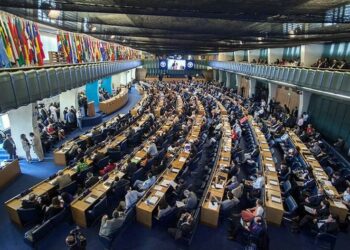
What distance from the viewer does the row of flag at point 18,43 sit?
10.8 m

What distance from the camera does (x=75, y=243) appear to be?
293 inches

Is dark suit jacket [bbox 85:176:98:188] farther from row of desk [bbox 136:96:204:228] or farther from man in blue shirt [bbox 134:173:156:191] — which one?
row of desk [bbox 136:96:204:228]

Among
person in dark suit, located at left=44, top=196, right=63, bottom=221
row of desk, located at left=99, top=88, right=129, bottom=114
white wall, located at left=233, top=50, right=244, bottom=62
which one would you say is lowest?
row of desk, located at left=99, top=88, right=129, bottom=114

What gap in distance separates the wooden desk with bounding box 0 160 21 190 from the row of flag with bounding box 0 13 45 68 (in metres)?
4.65

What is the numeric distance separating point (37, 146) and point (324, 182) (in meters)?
14.8

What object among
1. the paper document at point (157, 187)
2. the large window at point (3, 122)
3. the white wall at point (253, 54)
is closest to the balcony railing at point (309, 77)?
the white wall at point (253, 54)

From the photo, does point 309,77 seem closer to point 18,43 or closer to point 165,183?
point 165,183

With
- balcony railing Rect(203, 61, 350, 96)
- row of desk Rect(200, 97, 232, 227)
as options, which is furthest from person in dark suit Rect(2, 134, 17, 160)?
balcony railing Rect(203, 61, 350, 96)

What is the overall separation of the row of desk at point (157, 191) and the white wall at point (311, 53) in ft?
46.2

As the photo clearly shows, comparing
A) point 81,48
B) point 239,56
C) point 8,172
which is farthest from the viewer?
point 239,56

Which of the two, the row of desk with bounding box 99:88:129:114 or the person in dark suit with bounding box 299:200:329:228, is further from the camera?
the row of desk with bounding box 99:88:129:114

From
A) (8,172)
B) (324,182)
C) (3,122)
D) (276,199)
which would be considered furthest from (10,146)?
(324,182)

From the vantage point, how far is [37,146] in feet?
47.2

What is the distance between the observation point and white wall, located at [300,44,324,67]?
68.0 ft
